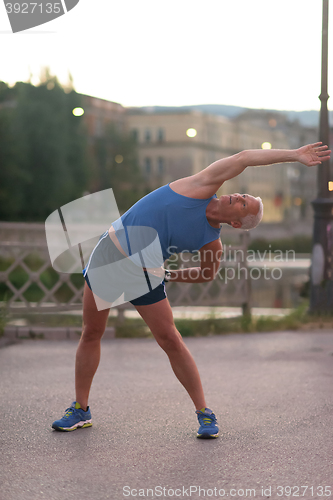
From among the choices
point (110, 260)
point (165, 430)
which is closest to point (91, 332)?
point (110, 260)

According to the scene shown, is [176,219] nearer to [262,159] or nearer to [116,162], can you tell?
[262,159]

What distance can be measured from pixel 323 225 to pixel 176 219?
19.7ft

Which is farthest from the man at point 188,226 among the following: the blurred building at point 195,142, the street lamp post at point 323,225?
the blurred building at point 195,142

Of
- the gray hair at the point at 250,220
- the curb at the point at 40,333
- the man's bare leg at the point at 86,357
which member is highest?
the gray hair at the point at 250,220

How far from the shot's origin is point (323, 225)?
904cm

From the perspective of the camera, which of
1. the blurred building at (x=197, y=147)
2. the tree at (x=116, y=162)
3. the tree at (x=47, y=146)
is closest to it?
the tree at (x=47, y=146)

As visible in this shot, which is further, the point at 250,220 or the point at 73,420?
the point at 73,420

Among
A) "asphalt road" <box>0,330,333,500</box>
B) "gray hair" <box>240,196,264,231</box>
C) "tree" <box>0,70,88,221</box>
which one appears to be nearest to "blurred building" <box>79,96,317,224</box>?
"tree" <box>0,70,88,221</box>

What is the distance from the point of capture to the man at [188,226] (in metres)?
3.41

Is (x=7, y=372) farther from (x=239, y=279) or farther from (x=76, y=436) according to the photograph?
(x=239, y=279)

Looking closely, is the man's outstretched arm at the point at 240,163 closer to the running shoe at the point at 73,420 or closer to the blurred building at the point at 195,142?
the running shoe at the point at 73,420

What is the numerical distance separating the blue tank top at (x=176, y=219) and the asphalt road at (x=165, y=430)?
114cm

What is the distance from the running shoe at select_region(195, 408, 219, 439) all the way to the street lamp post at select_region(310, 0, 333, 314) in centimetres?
532

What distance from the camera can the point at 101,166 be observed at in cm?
7200
